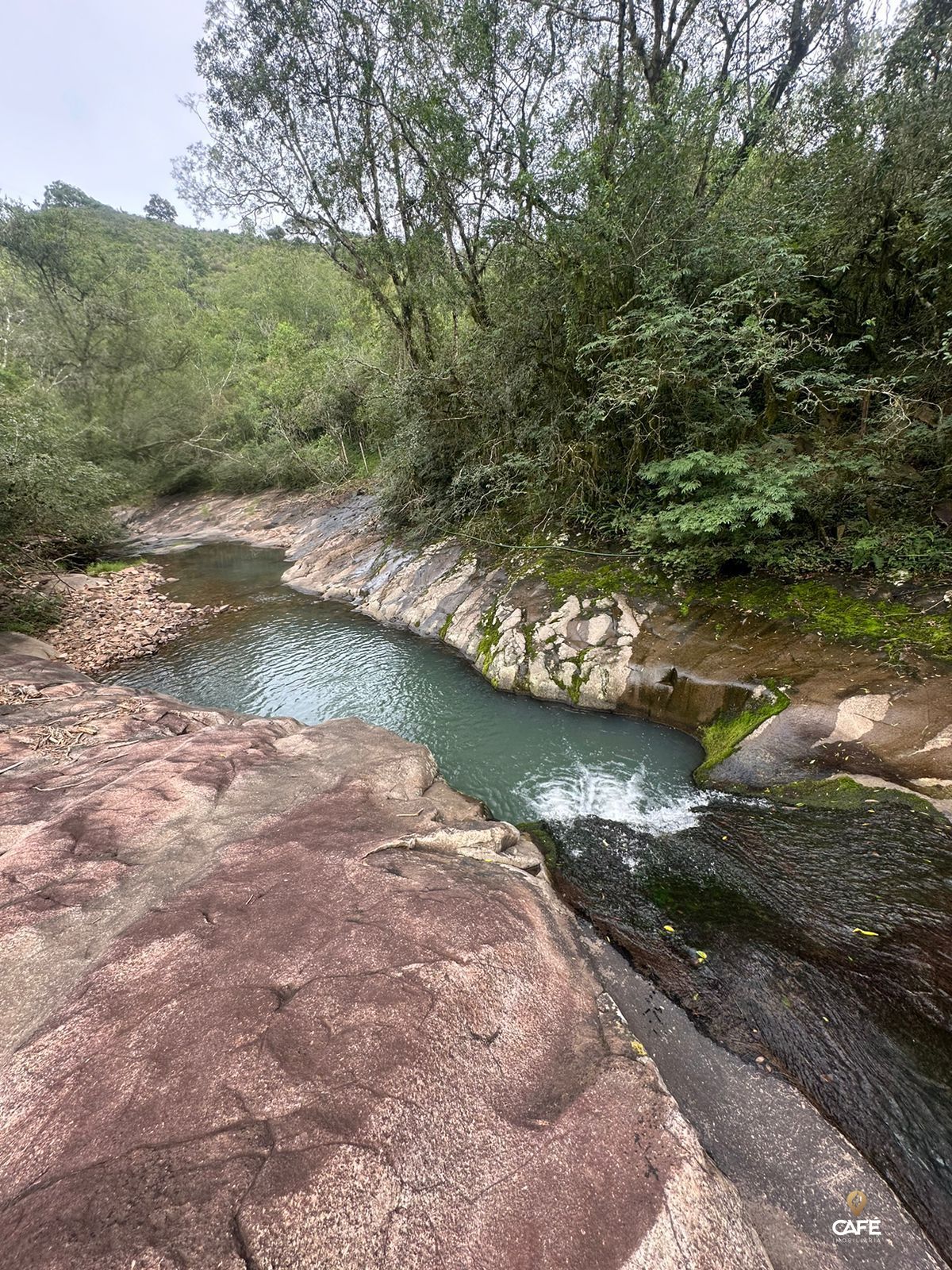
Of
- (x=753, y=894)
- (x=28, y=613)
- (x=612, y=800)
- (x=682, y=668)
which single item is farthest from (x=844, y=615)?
(x=28, y=613)

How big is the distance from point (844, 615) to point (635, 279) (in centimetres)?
634

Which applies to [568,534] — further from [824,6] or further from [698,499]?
[824,6]

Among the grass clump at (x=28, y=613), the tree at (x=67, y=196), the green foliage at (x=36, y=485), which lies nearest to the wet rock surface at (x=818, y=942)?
the green foliage at (x=36, y=485)

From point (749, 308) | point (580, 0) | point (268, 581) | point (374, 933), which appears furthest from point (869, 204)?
point (268, 581)

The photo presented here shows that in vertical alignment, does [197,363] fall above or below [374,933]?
above

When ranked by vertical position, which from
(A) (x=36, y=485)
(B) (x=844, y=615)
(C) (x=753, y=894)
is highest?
(A) (x=36, y=485)

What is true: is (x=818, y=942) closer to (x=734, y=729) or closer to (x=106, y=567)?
(x=734, y=729)

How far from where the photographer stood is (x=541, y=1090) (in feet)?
7.48

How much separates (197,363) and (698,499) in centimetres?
2947

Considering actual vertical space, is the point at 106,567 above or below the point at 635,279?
below

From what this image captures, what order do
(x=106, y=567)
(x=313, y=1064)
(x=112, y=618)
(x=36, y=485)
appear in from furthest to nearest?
(x=106, y=567) → (x=112, y=618) → (x=36, y=485) → (x=313, y=1064)

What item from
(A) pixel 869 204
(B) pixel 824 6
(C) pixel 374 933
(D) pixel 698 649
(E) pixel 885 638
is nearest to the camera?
(C) pixel 374 933

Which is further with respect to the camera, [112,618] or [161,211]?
[161,211]

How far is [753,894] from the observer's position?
4117mm
